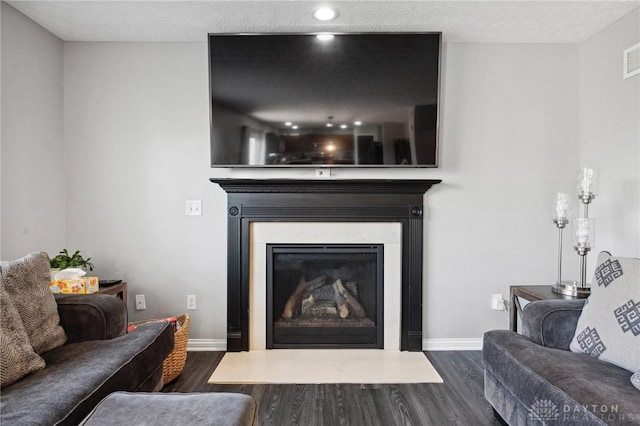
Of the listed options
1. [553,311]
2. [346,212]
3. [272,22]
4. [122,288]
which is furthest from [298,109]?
[553,311]

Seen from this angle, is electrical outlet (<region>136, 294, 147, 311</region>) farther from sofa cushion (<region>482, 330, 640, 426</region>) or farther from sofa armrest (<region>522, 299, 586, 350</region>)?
sofa armrest (<region>522, 299, 586, 350</region>)

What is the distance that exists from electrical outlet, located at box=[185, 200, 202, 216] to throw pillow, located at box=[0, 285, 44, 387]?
1477 millimetres

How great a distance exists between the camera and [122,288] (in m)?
2.75

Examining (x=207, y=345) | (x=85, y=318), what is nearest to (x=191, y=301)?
(x=207, y=345)

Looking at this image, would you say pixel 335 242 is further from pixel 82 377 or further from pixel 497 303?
pixel 82 377

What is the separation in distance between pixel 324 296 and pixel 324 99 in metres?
1.52

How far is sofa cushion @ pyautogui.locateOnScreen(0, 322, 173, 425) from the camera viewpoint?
123 centimetres

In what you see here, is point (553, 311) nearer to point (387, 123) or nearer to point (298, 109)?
point (387, 123)

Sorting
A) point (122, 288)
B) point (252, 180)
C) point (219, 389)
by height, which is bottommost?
point (219, 389)

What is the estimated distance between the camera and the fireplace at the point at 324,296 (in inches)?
117

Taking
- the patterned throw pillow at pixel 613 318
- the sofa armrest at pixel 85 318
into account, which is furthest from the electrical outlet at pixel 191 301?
the patterned throw pillow at pixel 613 318

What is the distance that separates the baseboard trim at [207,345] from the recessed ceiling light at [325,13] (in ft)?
8.09

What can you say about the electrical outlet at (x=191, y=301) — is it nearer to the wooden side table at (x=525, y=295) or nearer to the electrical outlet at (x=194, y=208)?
the electrical outlet at (x=194, y=208)

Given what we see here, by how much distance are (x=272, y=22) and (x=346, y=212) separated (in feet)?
4.76
